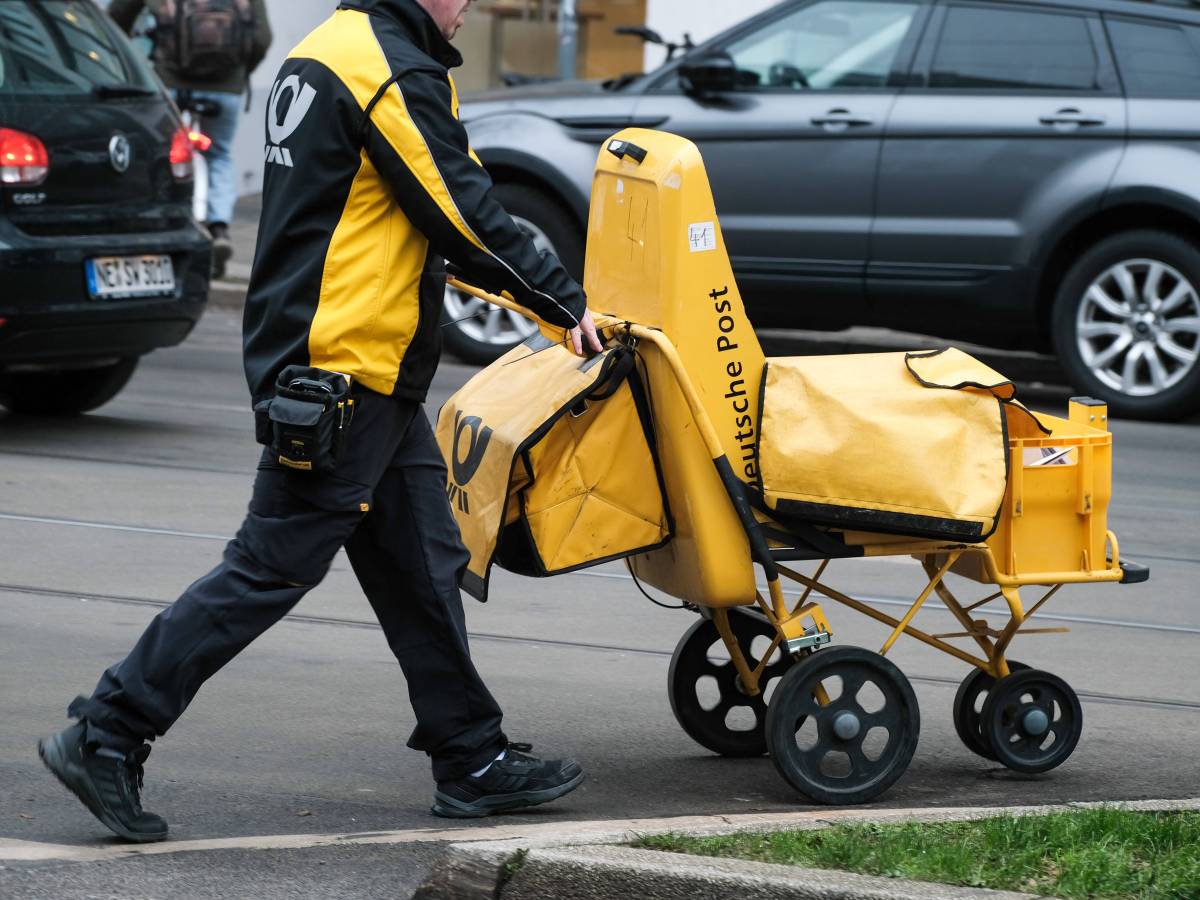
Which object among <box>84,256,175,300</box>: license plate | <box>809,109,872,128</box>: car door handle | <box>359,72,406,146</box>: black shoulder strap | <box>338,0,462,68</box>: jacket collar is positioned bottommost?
<box>84,256,175,300</box>: license plate

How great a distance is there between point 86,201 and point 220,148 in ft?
17.3

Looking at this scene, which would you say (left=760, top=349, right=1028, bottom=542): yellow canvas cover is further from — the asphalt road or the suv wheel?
the suv wheel

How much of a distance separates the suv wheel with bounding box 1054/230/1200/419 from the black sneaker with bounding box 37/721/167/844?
6678 mm

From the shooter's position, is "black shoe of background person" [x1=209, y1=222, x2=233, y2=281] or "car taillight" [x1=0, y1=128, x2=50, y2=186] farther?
"black shoe of background person" [x1=209, y1=222, x2=233, y2=281]

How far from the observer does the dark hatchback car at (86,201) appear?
7.75 metres

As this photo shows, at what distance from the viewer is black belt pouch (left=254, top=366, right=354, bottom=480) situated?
12.4ft

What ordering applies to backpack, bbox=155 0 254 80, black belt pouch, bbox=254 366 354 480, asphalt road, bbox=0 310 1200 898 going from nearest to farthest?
black belt pouch, bbox=254 366 354 480 < asphalt road, bbox=0 310 1200 898 < backpack, bbox=155 0 254 80

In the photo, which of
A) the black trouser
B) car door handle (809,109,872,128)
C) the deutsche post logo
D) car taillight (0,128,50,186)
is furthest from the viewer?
→ car door handle (809,109,872,128)

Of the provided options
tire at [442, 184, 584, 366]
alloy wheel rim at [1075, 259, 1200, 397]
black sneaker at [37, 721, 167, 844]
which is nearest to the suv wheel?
alloy wheel rim at [1075, 259, 1200, 397]

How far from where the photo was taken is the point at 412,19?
12.8ft

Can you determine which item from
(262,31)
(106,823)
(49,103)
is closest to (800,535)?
(106,823)

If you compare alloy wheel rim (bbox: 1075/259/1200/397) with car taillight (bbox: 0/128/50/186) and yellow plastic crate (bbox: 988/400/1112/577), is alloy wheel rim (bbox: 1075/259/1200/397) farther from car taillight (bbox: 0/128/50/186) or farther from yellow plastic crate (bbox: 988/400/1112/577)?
yellow plastic crate (bbox: 988/400/1112/577)

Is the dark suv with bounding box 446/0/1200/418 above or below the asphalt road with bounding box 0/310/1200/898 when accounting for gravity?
above

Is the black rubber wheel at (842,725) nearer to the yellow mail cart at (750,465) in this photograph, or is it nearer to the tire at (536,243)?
the yellow mail cart at (750,465)
